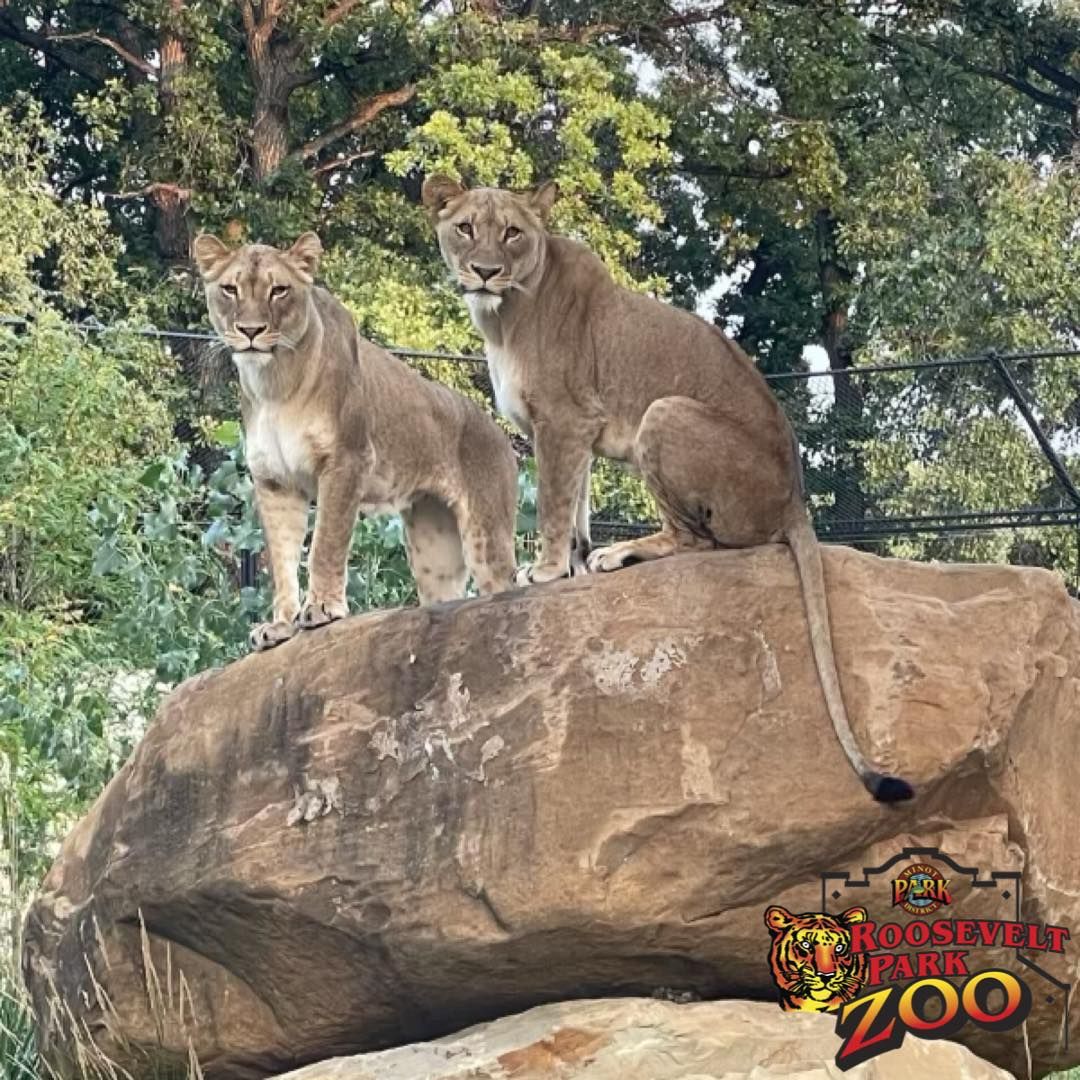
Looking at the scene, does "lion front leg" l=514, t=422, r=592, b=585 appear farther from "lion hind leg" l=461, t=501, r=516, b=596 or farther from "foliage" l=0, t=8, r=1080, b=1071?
"foliage" l=0, t=8, r=1080, b=1071

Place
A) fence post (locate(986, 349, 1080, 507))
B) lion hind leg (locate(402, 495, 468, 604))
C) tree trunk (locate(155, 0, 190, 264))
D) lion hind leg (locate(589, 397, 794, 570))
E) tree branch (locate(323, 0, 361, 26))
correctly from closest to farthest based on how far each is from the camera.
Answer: lion hind leg (locate(589, 397, 794, 570)) < lion hind leg (locate(402, 495, 468, 604)) < fence post (locate(986, 349, 1080, 507)) < tree trunk (locate(155, 0, 190, 264)) < tree branch (locate(323, 0, 361, 26))

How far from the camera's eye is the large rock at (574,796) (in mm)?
5824

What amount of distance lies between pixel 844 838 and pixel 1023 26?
23.8 m

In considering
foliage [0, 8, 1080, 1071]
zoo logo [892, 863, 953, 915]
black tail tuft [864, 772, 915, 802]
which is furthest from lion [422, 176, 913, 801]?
foliage [0, 8, 1080, 1071]

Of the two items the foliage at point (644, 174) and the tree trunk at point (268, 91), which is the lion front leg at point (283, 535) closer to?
the foliage at point (644, 174)

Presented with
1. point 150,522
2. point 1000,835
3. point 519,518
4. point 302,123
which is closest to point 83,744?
point 150,522

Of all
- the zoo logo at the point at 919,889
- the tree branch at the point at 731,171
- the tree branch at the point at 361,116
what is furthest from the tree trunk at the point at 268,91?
the zoo logo at the point at 919,889

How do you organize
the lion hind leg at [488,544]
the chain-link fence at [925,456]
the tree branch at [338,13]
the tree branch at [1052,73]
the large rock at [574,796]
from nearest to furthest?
the large rock at [574,796]
the lion hind leg at [488,544]
the chain-link fence at [925,456]
the tree branch at [338,13]
the tree branch at [1052,73]

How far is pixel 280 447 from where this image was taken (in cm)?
709

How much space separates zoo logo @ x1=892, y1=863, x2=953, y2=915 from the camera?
5895 mm

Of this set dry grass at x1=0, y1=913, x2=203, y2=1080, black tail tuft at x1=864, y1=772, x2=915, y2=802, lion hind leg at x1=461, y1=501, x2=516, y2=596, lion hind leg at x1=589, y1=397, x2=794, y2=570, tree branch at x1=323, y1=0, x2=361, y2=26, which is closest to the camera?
black tail tuft at x1=864, y1=772, x2=915, y2=802

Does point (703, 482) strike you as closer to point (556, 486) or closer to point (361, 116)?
point (556, 486)

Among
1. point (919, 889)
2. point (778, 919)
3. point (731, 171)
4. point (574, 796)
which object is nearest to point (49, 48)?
point (731, 171)

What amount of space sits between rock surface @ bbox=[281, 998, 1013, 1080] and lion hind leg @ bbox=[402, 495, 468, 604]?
214cm
